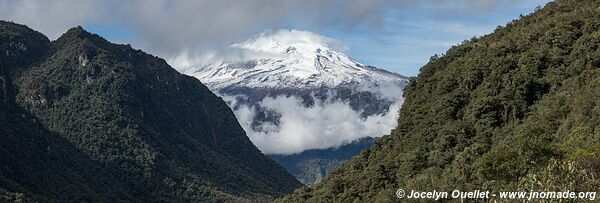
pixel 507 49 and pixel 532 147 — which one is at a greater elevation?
pixel 507 49

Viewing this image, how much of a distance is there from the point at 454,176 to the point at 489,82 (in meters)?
21.6

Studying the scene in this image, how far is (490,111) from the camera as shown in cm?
8650

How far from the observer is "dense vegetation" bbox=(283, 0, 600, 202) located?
67.1m

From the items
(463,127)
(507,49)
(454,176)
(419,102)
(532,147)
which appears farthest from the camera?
(419,102)

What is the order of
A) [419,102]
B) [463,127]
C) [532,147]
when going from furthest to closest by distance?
[419,102], [463,127], [532,147]

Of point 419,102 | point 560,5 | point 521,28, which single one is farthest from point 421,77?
point 560,5

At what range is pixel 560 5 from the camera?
349 ft

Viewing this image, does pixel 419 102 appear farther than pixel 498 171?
Yes

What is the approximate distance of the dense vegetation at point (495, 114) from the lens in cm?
6706

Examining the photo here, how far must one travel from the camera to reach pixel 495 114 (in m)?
86.0

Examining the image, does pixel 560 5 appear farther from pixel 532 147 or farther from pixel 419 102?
pixel 532 147

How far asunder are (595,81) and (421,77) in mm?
33617

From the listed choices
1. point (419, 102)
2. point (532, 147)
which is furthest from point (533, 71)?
point (532, 147)

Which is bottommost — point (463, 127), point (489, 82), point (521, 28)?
point (463, 127)
